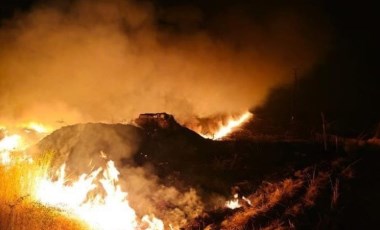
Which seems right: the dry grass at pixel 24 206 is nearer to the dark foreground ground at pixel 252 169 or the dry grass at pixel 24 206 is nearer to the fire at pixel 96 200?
the fire at pixel 96 200

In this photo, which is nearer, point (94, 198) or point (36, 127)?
point (94, 198)

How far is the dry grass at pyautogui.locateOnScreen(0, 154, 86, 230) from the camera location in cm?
673

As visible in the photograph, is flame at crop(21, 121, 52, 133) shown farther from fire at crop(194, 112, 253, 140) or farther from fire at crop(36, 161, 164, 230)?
fire at crop(36, 161, 164, 230)

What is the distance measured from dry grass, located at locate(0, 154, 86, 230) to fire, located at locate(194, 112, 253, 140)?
7.63m

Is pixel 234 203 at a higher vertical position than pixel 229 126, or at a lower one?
lower

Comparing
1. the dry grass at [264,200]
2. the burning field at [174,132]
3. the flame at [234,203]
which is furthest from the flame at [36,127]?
the dry grass at [264,200]

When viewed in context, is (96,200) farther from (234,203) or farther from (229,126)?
(229,126)

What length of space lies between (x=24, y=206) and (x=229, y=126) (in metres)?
11.2

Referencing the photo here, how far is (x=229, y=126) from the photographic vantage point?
17.5 m

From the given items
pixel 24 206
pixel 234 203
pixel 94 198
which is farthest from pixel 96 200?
pixel 234 203

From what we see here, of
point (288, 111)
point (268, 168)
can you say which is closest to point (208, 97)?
point (288, 111)

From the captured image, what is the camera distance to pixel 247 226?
742cm

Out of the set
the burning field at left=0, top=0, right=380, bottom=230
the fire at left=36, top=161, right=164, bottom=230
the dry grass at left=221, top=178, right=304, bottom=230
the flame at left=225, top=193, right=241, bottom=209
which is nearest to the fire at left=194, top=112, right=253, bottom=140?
the burning field at left=0, top=0, right=380, bottom=230

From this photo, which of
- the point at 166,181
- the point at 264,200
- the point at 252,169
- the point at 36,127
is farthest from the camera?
the point at 36,127
